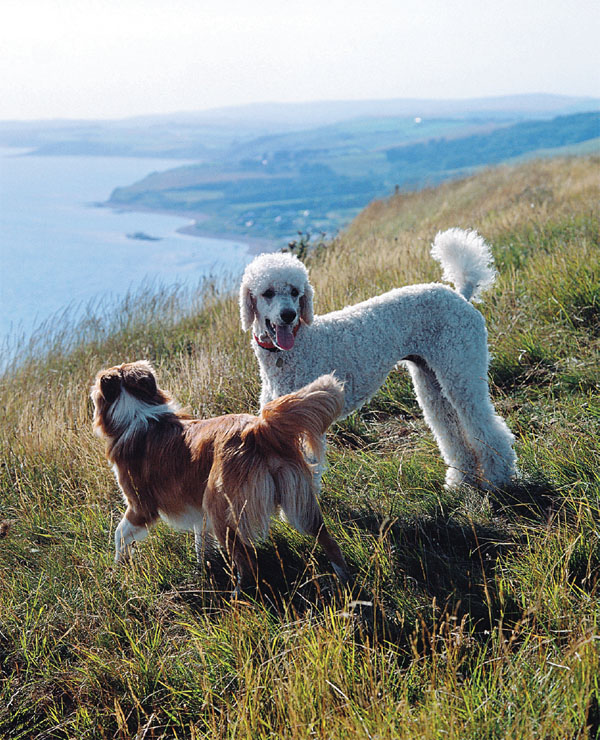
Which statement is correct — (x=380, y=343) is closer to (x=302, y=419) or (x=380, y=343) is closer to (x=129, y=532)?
(x=302, y=419)

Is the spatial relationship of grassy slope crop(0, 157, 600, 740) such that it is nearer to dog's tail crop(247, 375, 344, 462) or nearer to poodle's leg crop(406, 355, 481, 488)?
poodle's leg crop(406, 355, 481, 488)

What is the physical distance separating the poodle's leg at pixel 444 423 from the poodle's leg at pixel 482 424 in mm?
129

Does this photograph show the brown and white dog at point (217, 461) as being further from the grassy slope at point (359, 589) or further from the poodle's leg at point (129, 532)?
the grassy slope at point (359, 589)

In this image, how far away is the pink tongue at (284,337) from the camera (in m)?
4.03

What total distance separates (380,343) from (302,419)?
1.39m

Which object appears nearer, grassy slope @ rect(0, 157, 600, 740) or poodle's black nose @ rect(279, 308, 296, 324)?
grassy slope @ rect(0, 157, 600, 740)

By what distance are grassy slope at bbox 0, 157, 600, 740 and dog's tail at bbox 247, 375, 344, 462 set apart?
575 millimetres

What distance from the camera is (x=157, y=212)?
3120 cm

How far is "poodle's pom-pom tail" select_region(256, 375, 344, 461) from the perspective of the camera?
119 inches

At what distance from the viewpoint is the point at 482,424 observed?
174 inches

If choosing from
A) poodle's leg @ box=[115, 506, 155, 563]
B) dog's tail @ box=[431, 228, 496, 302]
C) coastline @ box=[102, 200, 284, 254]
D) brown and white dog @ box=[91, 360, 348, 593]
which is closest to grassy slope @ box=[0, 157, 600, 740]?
poodle's leg @ box=[115, 506, 155, 563]

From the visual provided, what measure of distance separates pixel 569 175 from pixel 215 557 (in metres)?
14.2

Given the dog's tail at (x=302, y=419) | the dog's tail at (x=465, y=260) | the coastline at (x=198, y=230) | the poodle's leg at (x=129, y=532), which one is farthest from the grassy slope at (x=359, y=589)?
the coastline at (x=198, y=230)

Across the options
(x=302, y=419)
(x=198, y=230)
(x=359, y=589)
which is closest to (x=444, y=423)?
(x=359, y=589)
